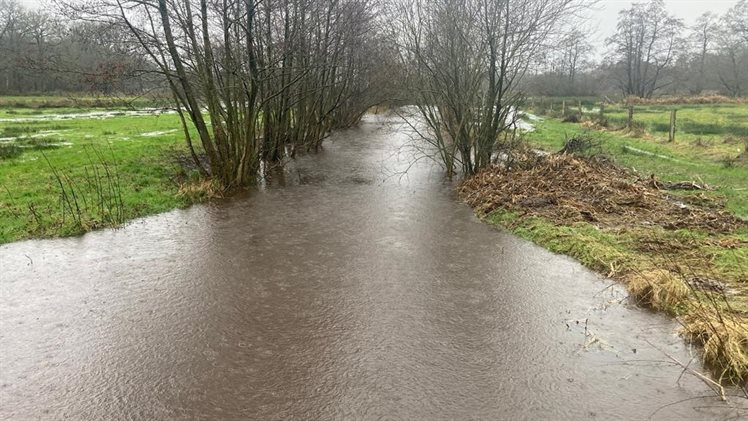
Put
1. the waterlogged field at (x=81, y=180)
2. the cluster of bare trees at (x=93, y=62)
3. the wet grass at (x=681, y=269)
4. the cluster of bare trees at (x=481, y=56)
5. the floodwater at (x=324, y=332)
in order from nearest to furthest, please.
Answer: the floodwater at (x=324, y=332)
the wet grass at (x=681, y=269)
the waterlogged field at (x=81, y=180)
the cluster of bare trees at (x=93, y=62)
the cluster of bare trees at (x=481, y=56)

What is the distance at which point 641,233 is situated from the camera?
7.52 m

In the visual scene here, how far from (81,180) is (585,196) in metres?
10.7

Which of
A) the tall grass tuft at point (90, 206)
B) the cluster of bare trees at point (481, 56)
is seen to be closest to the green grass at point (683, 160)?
the cluster of bare trees at point (481, 56)

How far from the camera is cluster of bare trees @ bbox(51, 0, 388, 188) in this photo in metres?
10.8

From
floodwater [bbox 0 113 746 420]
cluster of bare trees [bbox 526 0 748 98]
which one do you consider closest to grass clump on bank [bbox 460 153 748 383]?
floodwater [bbox 0 113 746 420]

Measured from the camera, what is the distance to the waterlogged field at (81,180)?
8656mm

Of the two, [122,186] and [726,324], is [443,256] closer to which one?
[726,324]

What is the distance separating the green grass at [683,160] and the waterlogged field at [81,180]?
10419mm

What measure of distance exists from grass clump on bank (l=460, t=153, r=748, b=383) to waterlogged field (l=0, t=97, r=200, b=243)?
21.9ft

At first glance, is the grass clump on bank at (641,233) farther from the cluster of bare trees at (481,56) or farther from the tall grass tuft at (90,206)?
the tall grass tuft at (90,206)

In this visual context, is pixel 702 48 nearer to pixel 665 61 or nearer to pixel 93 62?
pixel 665 61

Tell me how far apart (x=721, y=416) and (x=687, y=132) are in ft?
63.7

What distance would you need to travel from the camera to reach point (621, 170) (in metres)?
12.4

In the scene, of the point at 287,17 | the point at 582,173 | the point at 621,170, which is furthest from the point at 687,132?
the point at 287,17
